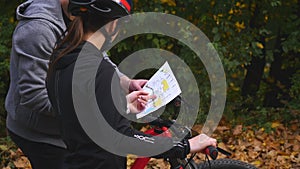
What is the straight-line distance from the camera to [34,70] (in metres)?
3.14

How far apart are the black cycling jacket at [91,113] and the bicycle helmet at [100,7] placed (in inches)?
5.6

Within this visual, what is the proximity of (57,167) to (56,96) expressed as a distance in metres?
0.74

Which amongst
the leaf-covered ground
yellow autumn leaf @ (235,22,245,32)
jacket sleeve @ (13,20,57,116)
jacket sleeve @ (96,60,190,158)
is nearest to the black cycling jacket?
jacket sleeve @ (96,60,190,158)

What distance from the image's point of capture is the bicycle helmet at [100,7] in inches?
103

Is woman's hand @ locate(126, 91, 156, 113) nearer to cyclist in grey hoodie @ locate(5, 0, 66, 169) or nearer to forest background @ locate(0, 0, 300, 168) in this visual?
cyclist in grey hoodie @ locate(5, 0, 66, 169)

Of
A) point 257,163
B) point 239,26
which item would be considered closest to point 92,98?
point 257,163

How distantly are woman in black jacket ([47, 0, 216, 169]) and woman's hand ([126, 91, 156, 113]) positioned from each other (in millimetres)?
88

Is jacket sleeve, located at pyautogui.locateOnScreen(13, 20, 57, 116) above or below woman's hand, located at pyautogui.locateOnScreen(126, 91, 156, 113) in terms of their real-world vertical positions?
below

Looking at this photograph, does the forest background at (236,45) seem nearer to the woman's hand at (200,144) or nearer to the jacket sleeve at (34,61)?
the jacket sleeve at (34,61)

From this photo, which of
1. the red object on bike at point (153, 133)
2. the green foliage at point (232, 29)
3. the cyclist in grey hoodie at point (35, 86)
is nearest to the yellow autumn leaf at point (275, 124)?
the green foliage at point (232, 29)

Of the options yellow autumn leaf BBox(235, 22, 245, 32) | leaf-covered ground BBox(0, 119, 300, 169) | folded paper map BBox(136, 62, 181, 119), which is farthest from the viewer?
yellow autumn leaf BBox(235, 22, 245, 32)

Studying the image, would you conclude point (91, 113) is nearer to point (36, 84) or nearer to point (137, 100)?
point (137, 100)

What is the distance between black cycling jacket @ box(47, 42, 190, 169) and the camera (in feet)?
8.33

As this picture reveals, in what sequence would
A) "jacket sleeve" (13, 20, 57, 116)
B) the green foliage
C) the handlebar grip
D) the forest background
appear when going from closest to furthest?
the handlebar grip, "jacket sleeve" (13, 20, 57, 116), the forest background, the green foliage
